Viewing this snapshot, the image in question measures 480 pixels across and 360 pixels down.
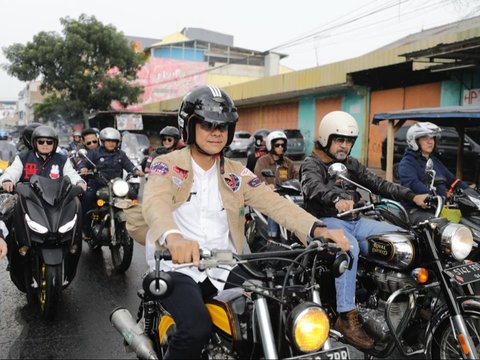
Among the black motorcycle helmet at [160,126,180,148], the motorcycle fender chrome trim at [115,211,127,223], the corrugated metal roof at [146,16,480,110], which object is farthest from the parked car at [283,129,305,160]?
the motorcycle fender chrome trim at [115,211,127,223]

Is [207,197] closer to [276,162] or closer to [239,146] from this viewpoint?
[276,162]

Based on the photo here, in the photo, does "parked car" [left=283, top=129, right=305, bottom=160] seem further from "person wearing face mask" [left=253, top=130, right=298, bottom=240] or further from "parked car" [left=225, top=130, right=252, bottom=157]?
"person wearing face mask" [left=253, top=130, right=298, bottom=240]

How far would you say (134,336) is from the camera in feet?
9.37

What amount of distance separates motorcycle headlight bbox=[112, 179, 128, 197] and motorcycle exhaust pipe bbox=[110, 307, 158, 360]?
332 centimetres

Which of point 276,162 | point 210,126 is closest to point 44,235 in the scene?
point 210,126

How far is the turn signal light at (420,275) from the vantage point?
10.7ft

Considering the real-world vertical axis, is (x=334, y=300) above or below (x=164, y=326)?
below

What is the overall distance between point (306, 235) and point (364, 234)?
4.05ft

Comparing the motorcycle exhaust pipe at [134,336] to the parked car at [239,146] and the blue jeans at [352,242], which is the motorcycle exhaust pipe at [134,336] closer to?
the blue jeans at [352,242]

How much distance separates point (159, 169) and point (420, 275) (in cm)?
185

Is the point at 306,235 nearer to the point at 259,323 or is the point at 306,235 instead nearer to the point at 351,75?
the point at 259,323

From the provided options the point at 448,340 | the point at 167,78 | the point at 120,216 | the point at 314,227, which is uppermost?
the point at 167,78

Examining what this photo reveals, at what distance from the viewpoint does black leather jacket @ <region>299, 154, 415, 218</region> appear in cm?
387

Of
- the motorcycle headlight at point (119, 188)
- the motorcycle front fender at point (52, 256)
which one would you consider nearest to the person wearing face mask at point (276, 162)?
the motorcycle headlight at point (119, 188)
